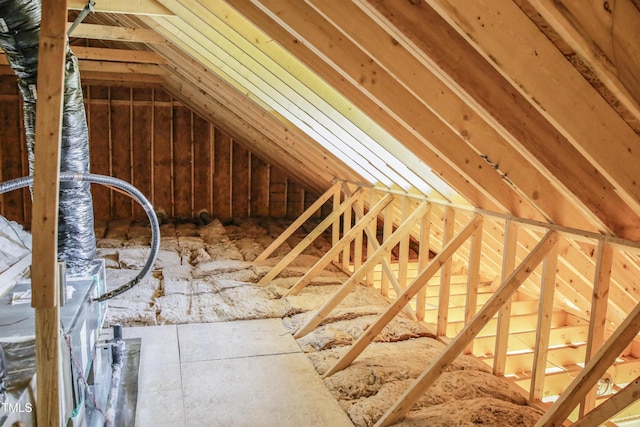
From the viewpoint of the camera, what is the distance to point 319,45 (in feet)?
7.69

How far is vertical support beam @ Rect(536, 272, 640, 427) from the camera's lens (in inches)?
73.7

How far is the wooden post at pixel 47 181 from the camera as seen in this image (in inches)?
55.8

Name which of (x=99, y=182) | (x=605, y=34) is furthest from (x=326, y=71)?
(x=605, y=34)

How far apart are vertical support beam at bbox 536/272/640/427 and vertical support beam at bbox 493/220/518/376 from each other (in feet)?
3.86

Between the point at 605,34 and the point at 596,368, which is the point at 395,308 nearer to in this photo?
the point at 596,368

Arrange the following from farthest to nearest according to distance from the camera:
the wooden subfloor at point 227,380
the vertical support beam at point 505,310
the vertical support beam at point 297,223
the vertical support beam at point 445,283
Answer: the vertical support beam at point 297,223, the vertical support beam at point 445,283, the vertical support beam at point 505,310, the wooden subfloor at point 227,380

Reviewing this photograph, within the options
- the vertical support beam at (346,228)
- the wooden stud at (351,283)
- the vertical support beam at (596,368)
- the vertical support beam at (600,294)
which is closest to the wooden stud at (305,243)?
the vertical support beam at (346,228)

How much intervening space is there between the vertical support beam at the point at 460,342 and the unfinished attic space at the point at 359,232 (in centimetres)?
1

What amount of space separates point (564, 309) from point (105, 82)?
788 cm

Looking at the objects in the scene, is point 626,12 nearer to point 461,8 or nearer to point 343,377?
point 461,8

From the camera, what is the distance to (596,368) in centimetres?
188

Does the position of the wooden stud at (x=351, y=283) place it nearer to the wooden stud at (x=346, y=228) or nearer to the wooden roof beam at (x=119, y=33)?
the wooden stud at (x=346, y=228)

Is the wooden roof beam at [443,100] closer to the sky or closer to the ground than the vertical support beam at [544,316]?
closer to the sky

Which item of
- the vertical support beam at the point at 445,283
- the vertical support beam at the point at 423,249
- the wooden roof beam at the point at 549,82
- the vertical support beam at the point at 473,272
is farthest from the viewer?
the vertical support beam at the point at 423,249
